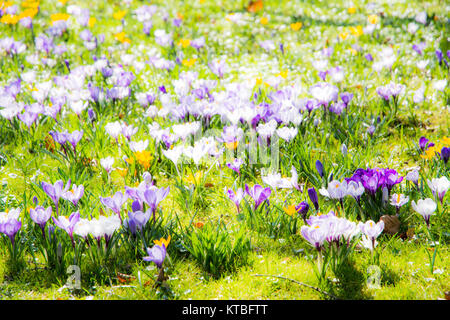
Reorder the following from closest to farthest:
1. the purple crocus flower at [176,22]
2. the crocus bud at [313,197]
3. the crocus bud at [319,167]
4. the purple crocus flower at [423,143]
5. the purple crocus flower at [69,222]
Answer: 1. the purple crocus flower at [69,222]
2. the crocus bud at [313,197]
3. the crocus bud at [319,167]
4. the purple crocus flower at [423,143]
5. the purple crocus flower at [176,22]

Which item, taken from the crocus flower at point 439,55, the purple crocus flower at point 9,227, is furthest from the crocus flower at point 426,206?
the crocus flower at point 439,55

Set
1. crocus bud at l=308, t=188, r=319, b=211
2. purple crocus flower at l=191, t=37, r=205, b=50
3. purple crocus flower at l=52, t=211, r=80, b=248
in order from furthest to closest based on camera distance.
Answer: purple crocus flower at l=191, t=37, r=205, b=50
crocus bud at l=308, t=188, r=319, b=211
purple crocus flower at l=52, t=211, r=80, b=248

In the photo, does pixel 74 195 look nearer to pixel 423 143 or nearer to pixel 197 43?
pixel 423 143

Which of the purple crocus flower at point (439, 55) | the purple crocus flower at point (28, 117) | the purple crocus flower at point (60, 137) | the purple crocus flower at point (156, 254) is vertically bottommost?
the purple crocus flower at point (156, 254)

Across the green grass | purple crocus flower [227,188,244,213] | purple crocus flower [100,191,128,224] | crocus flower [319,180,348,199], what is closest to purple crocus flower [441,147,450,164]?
the green grass

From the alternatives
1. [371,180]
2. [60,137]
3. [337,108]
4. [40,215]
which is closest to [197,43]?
[337,108]

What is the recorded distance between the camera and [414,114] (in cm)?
417

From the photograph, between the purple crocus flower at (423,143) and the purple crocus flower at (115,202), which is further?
the purple crocus flower at (423,143)

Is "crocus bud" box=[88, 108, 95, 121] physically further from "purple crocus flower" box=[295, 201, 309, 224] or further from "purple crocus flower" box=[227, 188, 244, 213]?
"purple crocus flower" box=[295, 201, 309, 224]

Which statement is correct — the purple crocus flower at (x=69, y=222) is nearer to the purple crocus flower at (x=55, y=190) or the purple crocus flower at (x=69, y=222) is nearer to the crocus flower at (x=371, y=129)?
the purple crocus flower at (x=55, y=190)

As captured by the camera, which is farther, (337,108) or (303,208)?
(337,108)
